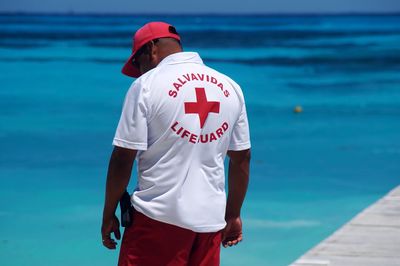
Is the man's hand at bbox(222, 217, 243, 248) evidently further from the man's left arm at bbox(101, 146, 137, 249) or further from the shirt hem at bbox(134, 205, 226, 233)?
the man's left arm at bbox(101, 146, 137, 249)

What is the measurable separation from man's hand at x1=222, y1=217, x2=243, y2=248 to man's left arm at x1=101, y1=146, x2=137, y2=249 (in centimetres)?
43

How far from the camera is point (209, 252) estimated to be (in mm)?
3074

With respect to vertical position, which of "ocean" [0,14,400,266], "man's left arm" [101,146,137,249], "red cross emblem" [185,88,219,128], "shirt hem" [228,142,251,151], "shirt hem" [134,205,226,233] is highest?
"red cross emblem" [185,88,219,128]

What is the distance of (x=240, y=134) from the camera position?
10.4 feet

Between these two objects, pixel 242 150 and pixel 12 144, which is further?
pixel 12 144

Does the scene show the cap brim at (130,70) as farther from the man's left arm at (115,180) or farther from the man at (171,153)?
the man's left arm at (115,180)

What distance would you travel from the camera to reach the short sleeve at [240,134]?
10.4ft

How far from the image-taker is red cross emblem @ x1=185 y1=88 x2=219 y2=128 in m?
2.93

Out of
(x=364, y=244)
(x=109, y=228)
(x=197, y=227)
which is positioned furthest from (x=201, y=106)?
(x=364, y=244)

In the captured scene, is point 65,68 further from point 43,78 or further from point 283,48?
point 283,48

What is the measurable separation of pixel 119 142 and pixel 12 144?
9933 mm

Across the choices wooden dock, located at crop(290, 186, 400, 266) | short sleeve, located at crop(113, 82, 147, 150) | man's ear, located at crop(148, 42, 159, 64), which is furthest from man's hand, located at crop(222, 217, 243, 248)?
wooden dock, located at crop(290, 186, 400, 266)

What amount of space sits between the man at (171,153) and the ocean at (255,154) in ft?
12.0

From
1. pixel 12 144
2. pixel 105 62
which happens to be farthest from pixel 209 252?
pixel 105 62
